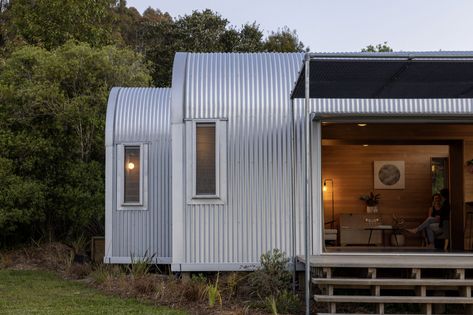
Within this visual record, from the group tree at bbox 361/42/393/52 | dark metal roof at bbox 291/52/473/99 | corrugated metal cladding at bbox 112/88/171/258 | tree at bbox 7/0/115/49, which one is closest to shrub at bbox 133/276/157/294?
corrugated metal cladding at bbox 112/88/171/258

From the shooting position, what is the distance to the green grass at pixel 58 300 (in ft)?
32.8

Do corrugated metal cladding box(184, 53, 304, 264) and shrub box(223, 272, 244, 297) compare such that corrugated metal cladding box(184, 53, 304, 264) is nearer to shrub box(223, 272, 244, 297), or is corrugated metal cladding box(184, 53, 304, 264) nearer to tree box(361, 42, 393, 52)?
shrub box(223, 272, 244, 297)

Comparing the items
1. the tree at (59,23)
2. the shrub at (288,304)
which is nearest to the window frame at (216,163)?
the shrub at (288,304)

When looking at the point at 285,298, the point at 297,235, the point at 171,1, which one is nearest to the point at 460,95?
the point at 297,235

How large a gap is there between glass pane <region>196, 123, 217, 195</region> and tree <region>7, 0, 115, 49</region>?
14292mm

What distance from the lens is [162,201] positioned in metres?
13.9

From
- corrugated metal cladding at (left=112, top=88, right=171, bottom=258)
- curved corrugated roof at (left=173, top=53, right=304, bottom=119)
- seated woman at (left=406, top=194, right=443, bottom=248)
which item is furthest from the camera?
seated woman at (left=406, top=194, right=443, bottom=248)

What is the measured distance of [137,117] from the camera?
14227 millimetres

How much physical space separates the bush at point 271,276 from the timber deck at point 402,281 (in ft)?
1.99

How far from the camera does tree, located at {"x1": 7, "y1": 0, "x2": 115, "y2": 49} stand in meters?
25.0

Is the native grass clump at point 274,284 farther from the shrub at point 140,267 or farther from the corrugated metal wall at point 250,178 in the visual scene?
the shrub at point 140,267

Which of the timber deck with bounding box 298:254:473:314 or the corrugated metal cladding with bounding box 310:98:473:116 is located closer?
the timber deck with bounding box 298:254:473:314

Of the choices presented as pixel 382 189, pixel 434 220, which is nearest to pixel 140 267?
pixel 434 220

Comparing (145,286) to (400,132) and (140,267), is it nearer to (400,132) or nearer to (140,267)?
(140,267)
